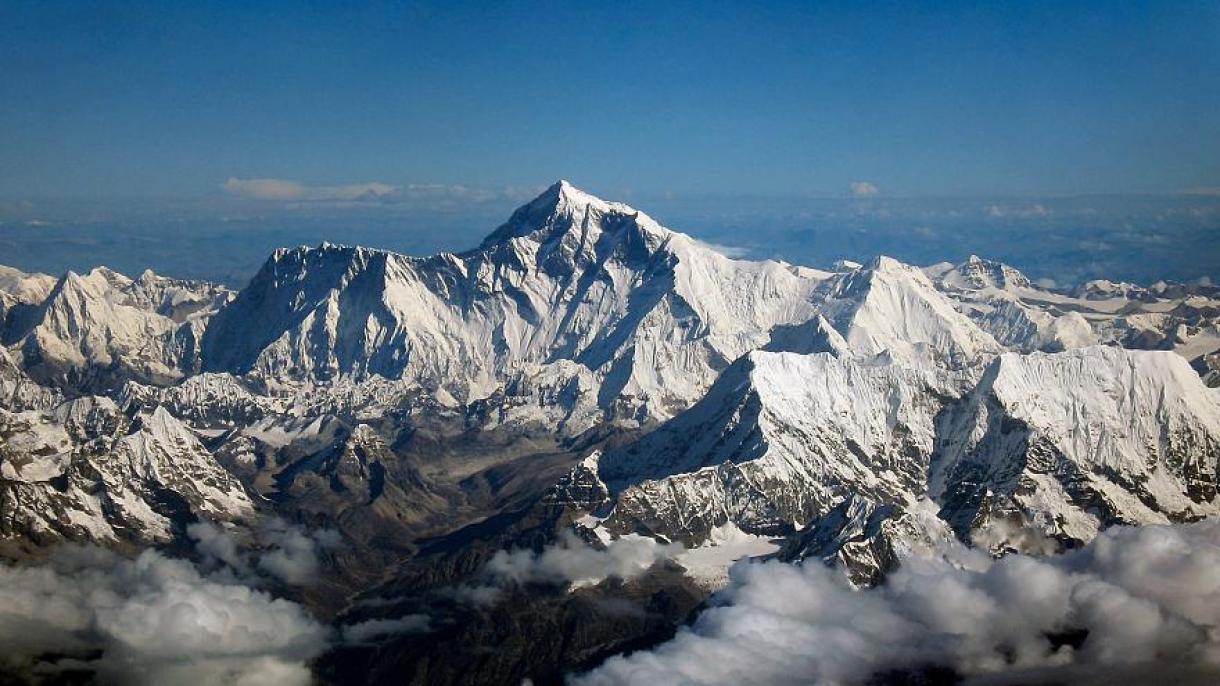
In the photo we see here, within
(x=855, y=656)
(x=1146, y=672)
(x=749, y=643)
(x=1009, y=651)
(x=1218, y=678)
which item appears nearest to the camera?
(x=1218, y=678)

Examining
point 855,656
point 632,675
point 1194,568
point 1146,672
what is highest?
point 1194,568

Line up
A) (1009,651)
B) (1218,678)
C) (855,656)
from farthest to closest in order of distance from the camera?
(855,656), (1009,651), (1218,678)

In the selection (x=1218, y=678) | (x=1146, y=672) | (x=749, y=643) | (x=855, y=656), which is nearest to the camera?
(x=1218, y=678)

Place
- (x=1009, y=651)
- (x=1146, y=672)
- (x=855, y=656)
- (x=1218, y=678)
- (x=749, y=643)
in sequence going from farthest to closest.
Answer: (x=749, y=643), (x=855, y=656), (x=1009, y=651), (x=1146, y=672), (x=1218, y=678)

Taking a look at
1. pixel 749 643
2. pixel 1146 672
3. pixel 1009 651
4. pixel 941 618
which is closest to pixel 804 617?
pixel 749 643

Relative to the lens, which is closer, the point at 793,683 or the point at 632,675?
the point at 793,683

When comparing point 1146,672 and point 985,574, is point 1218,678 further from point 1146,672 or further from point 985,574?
point 985,574

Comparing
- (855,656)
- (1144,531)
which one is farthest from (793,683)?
(1144,531)

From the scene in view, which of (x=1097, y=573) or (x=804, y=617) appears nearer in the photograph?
(x=1097, y=573)

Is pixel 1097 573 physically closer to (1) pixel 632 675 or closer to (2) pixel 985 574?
(2) pixel 985 574

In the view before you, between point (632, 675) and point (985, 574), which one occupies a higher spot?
point (985, 574)
